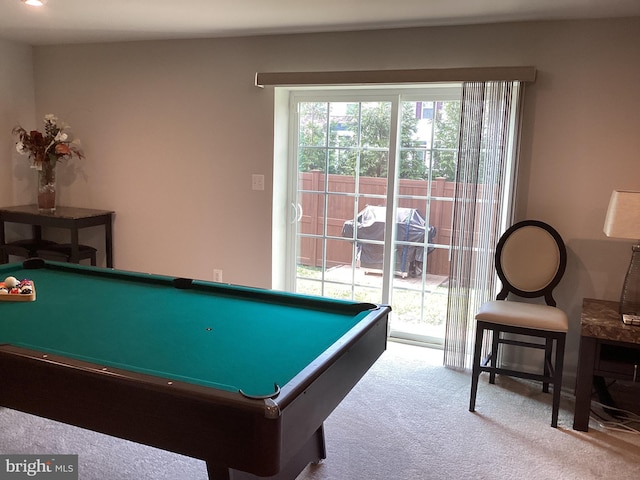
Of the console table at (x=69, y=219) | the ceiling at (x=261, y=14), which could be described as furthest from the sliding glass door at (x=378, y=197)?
the console table at (x=69, y=219)

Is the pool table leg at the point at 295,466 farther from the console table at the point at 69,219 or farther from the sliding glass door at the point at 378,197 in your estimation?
the console table at the point at 69,219

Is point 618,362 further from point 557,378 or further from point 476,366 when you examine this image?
point 476,366

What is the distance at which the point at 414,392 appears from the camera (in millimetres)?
3396

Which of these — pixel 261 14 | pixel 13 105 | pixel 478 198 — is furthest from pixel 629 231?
pixel 13 105

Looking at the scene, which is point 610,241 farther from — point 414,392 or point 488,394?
point 414,392

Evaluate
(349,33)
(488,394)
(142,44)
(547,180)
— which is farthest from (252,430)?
(142,44)

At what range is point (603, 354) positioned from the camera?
9.77ft

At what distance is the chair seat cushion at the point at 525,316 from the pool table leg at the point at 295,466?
1.20m

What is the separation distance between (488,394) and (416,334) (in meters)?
0.90

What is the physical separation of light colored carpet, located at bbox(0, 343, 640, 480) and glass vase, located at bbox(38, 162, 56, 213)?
219cm

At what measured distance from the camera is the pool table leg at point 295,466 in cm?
181

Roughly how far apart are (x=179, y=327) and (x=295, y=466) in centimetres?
75

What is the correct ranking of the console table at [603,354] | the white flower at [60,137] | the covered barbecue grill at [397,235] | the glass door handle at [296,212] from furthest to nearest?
the white flower at [60,137] < the glass door handle at [296,212] < the covered barbecue grill at [397,235] < the console table at [603,354]

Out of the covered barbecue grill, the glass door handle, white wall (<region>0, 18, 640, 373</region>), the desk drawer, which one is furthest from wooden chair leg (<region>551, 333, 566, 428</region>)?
the glass door handle
